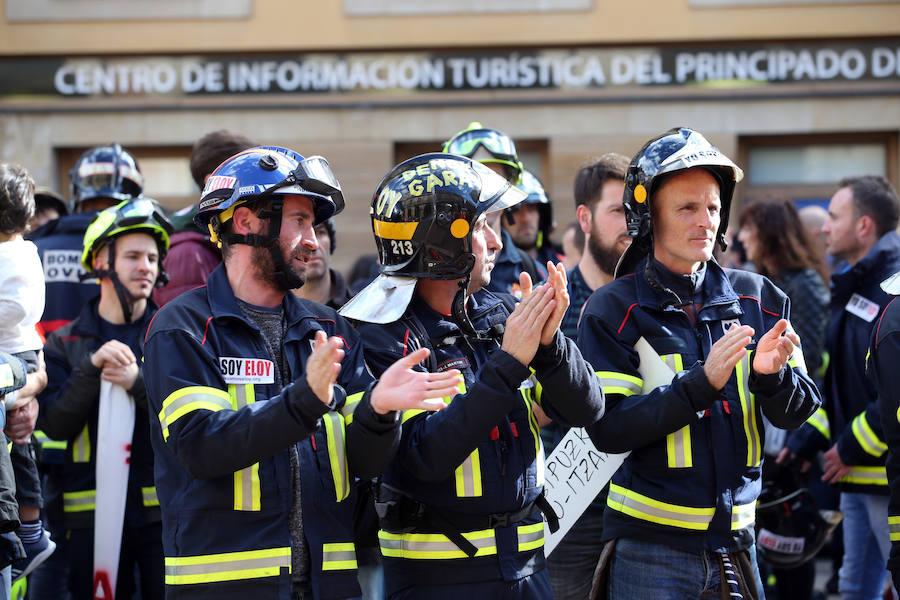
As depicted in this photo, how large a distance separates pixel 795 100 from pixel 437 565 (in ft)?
32.1

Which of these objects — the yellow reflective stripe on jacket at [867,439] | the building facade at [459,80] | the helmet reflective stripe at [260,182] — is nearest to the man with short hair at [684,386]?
the helmet reflective stripe at [260,182]

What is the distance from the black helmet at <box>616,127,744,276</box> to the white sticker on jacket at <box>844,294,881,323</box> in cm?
196

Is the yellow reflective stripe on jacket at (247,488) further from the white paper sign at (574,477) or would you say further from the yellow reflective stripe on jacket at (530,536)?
the white paper sign at (574,477)

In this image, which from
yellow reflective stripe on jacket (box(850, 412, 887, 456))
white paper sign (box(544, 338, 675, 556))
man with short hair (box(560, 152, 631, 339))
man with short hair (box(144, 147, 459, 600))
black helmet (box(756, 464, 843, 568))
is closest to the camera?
man with short hair (box(144, 147, 459, 600))

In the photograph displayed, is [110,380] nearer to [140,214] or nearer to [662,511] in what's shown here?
[140,214]

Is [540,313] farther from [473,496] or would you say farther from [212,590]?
[212,590]

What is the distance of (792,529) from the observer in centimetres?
533

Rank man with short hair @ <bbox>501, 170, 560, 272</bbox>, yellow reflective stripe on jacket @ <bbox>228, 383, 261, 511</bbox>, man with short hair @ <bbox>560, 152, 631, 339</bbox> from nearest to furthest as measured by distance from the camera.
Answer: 1. yellow reflective stripe on jacket @ <bbox>228, 383, 261, 511</bbox>
2. man with short hair @ <bbox>560, 152, 631, 339</bbox>
3. man with short hair @ <bbox>501, 170, 560, 272</bbox>

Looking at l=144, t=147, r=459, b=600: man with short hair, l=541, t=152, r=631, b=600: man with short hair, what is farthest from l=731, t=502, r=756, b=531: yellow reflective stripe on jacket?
l=144, t=147, r=459, b=600: man with short hair

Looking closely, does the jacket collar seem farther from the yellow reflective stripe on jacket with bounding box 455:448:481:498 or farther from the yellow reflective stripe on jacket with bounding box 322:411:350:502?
the yellow reflective stripe on jacket with bounding box 322:411:350:502

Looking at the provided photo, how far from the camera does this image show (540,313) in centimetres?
290

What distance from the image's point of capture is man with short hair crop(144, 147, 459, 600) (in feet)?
9.23

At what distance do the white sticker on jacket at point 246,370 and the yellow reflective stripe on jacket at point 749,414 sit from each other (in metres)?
1.51

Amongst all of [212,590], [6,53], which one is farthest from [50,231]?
[6,53]
